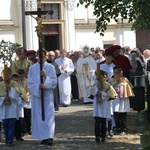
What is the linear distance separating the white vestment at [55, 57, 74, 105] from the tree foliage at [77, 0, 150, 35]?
601 centimetres

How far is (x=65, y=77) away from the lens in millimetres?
18938

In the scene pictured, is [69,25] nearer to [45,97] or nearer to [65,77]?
[65,77]

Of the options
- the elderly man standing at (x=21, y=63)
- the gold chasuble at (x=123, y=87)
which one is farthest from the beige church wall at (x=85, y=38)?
the gold chasuble at (x=123, y=87)

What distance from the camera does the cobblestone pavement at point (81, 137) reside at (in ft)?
34.5

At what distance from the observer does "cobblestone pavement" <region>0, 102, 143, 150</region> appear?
10.5m

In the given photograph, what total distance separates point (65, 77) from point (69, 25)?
12.5m

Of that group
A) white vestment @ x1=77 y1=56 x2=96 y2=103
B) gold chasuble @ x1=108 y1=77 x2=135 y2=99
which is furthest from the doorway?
gold chasuble @ x1=108 y1=77 x2=135 y2=99

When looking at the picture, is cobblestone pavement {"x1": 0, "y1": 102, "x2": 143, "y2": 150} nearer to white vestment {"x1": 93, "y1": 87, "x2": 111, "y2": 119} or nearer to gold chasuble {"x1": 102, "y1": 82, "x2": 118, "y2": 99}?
white vestment {"x1": 93, "y1": 87, "x2": 111, "y2": 119}

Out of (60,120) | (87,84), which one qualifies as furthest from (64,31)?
(60,120)

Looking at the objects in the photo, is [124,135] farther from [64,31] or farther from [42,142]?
[64,31]

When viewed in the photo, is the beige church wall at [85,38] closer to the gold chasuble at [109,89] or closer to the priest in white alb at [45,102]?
the priest in white alb at [45,102]

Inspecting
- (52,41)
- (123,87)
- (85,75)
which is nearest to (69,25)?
(52,41)

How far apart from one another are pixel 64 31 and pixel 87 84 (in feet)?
39.3

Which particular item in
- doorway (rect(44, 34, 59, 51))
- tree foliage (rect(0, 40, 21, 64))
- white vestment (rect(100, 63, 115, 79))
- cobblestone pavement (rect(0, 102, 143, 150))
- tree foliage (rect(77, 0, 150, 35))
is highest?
tree foliage (rect(77, 0, 150, 35))
